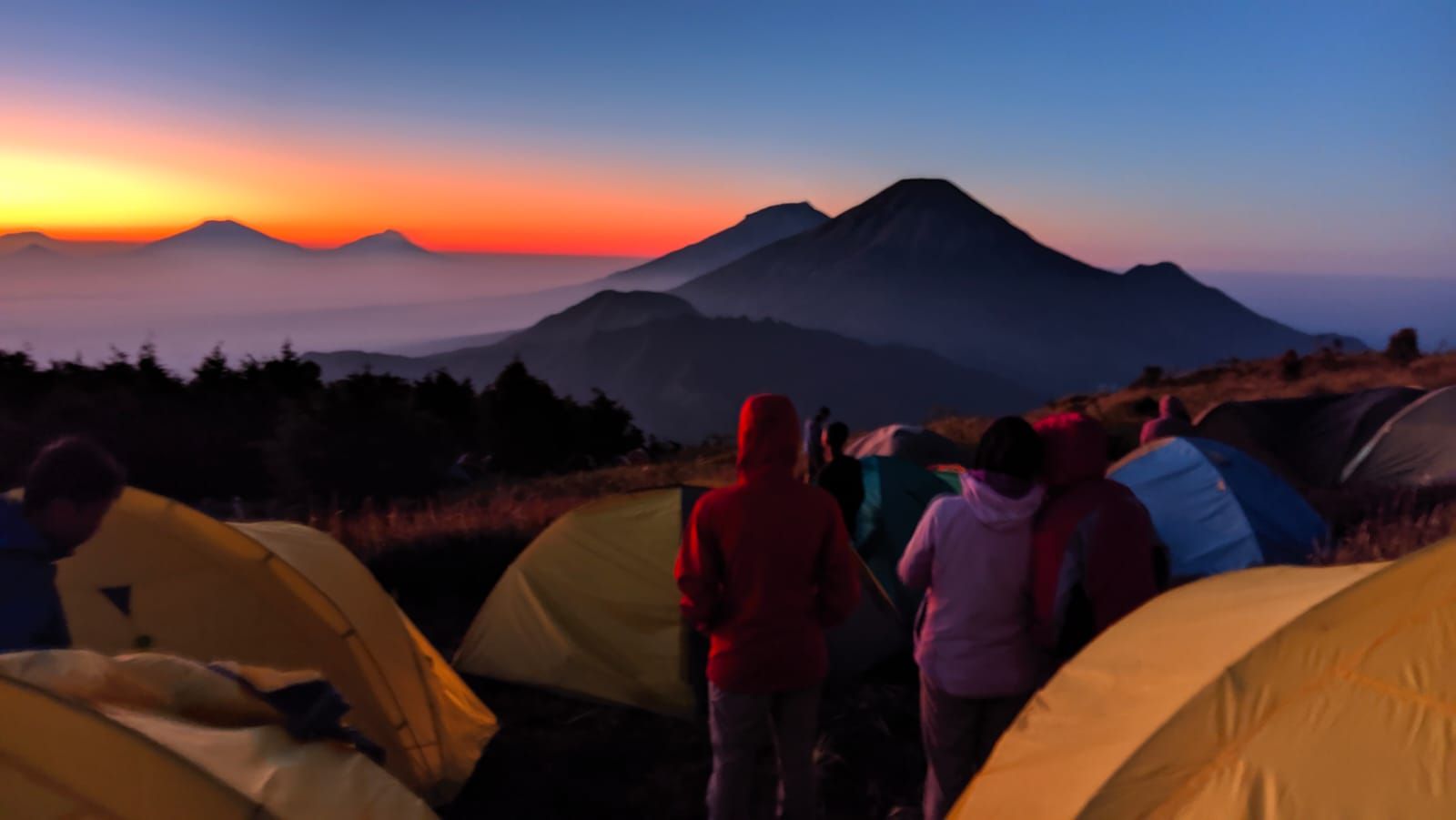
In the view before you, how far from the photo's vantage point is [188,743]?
236 cm

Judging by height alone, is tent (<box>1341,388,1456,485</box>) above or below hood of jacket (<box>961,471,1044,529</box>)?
below

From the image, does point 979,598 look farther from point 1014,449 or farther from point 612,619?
point 612,619

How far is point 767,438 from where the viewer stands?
3.34 m

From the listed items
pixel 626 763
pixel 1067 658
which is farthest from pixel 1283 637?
pixel 626 763

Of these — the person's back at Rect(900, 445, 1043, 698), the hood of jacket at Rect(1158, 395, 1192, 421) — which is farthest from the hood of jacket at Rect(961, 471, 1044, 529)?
the hood of jacket at Rect(1158, 395, 1192, 421)

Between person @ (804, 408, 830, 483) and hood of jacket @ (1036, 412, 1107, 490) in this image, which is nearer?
hood of jacket @ (1036, 412, 1107, 490)

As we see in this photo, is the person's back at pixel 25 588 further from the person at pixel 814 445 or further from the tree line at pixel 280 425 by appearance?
the tree line at pixel 280 425

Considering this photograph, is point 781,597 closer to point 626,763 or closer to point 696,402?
point 626,763

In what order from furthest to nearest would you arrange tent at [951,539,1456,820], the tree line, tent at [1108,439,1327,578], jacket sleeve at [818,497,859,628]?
the tree line, tent at [1108,439,1327,578], jacket sleeve at [818,497,859,628], tent at [951,539,1456,820]

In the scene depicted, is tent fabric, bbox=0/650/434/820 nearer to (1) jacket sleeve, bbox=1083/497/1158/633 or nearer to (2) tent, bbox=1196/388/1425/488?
(1) jacket sleeve, bbox=1083/497/1158/633

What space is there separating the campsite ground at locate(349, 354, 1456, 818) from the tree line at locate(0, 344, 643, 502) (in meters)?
12.4

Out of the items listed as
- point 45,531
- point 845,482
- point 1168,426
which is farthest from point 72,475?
point 1168,426

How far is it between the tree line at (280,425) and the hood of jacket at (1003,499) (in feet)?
62.6

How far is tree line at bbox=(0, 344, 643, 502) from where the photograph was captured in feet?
81.4
